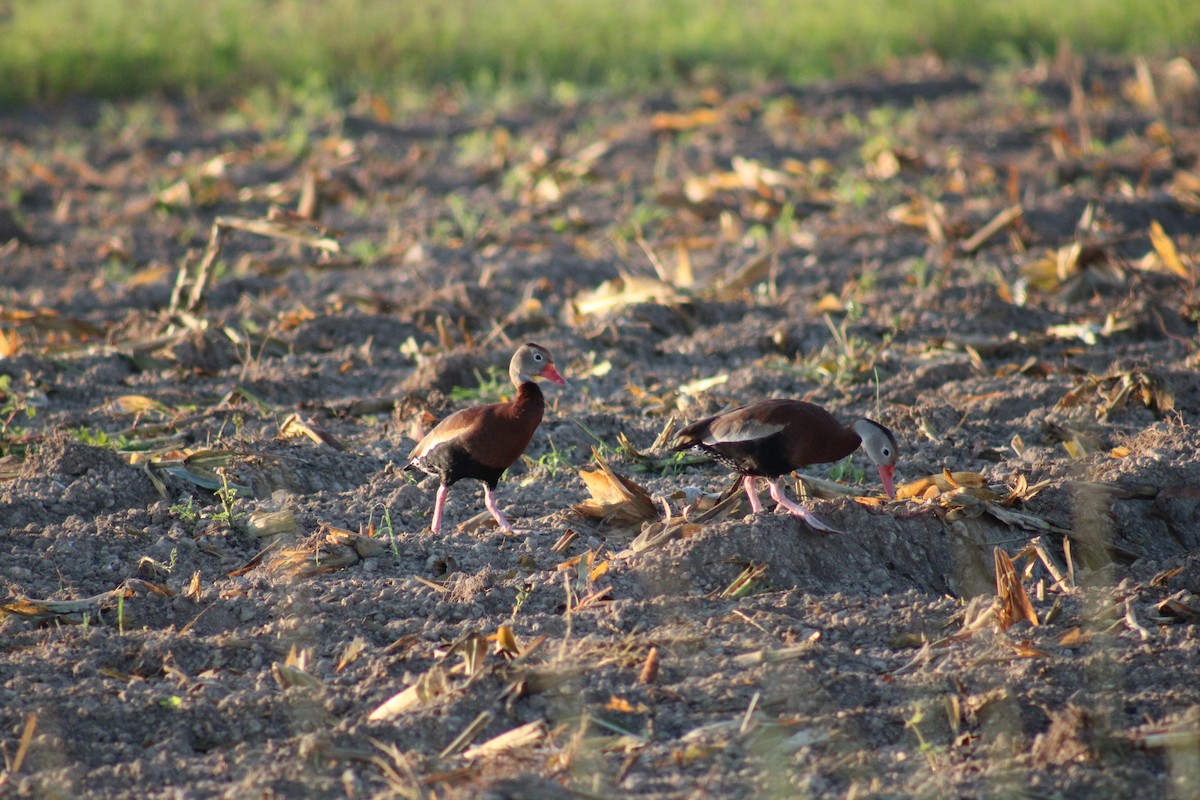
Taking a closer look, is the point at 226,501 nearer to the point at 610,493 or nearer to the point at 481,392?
the point at 610,493

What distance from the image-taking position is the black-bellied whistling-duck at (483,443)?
4.21m

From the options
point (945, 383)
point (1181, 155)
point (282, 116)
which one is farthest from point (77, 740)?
point (282, 116)

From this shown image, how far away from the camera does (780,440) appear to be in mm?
3971

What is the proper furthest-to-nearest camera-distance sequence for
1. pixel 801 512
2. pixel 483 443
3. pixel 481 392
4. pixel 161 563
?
pixel 481 392
pixel 483 443
pixel 161 563
pixel 801 512

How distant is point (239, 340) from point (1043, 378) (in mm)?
3744

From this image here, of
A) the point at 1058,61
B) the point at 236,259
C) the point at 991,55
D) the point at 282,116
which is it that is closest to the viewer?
the point at 236,259

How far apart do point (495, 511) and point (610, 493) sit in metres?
0.39

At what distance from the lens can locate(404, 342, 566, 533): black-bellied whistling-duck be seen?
13.8ft

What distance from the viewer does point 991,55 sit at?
14.3m

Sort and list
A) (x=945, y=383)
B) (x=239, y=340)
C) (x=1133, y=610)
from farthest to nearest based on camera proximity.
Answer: (x=239, y=340) < (x=945, y=383) < (x=1133, y=610)

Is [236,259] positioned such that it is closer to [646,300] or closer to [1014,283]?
[646,300]

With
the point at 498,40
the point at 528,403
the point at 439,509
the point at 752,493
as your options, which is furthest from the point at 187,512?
the point at 498,40

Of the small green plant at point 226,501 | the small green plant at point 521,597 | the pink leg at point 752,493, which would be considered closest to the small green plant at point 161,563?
the small green plant at point 226,501

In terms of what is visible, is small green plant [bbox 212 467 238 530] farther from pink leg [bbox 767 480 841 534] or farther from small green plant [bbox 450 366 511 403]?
pink leg [bbox 767 480 841 534]
